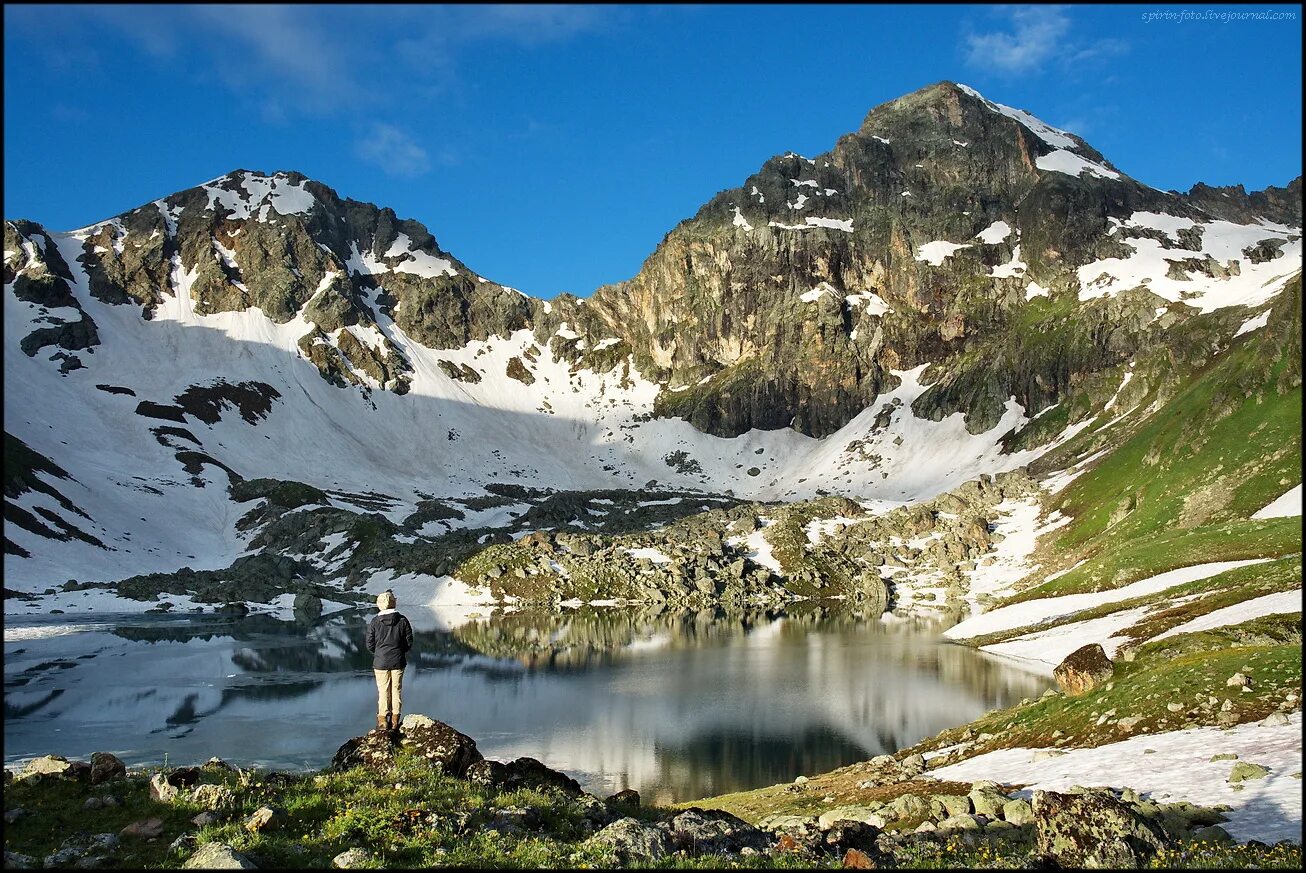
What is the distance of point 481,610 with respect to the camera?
125500 millimetres

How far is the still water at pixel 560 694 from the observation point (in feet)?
153

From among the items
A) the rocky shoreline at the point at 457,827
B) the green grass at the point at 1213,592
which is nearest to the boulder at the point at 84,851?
the rocky shoreline at the point at 457,827

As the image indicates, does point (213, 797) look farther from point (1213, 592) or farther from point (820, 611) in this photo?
point (820, 611)

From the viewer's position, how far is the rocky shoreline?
15.2 m

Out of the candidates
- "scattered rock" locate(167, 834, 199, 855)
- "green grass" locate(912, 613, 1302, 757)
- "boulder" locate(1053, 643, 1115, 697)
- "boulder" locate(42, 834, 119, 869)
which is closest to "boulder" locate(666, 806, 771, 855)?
"scattered rock" locate(167, 834, 199, 855)

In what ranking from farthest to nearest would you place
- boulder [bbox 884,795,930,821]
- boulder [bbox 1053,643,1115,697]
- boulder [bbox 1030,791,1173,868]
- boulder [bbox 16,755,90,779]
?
boulder [bbox 1053,643,1115,697], boulder [bbox 884,795,930,821], boulder [bbox 16,755,90,779], boulder [bbox 1030,791,1173,868]

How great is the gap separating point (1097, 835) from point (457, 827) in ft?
Answer: 39.8

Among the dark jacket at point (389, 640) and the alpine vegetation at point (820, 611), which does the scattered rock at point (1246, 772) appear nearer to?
the alpine vegetation at point (820, 611)

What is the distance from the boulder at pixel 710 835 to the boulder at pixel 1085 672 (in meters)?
24.3

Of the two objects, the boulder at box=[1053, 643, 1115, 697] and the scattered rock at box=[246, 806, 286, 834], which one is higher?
the boulder at box=[1053, 643, 1115, 697]

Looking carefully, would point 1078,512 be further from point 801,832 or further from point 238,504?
point 238,504

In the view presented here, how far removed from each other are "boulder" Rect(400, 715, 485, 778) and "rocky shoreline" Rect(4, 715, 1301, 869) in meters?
0.05

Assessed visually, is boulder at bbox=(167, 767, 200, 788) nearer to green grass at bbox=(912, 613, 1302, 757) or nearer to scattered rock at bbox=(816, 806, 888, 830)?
Answer: scattered rock at bbox=(816, 806, 888, 830)

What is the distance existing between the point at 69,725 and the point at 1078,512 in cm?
11208
